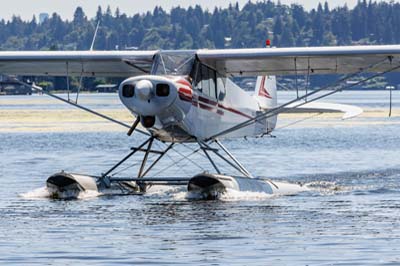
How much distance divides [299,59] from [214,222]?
17.3 ft

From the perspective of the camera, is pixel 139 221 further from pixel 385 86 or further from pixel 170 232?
pixel 385 86

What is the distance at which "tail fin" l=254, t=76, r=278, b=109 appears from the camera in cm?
2244

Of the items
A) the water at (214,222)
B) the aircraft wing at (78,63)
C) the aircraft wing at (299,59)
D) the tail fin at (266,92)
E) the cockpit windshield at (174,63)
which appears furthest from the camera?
the tail fin at (266,92)

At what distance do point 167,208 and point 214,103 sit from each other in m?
2.99

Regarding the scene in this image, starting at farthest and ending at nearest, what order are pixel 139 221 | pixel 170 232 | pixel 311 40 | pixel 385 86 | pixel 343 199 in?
pixel 311 40
pixel 385 86
pixel 343 199
pixel 139 221
pixel 170 232

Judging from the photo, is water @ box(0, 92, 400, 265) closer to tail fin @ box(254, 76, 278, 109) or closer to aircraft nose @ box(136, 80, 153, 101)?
tail fin @ box(254, 76, 278, 109)

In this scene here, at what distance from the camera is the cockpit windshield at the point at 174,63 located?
18125 mm

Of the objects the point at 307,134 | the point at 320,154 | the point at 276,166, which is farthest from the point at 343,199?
the point at 307,134

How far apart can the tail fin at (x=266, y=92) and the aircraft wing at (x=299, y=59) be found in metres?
1.70

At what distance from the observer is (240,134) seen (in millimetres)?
20938

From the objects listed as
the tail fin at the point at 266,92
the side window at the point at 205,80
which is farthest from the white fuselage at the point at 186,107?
the tail fin at the point at 266,92

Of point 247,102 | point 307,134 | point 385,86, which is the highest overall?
point 247,102

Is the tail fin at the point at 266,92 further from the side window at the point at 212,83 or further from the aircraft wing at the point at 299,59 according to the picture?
the side window at the point at 212,83

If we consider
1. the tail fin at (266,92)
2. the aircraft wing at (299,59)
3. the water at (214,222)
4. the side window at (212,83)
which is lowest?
the water at (214,222)
